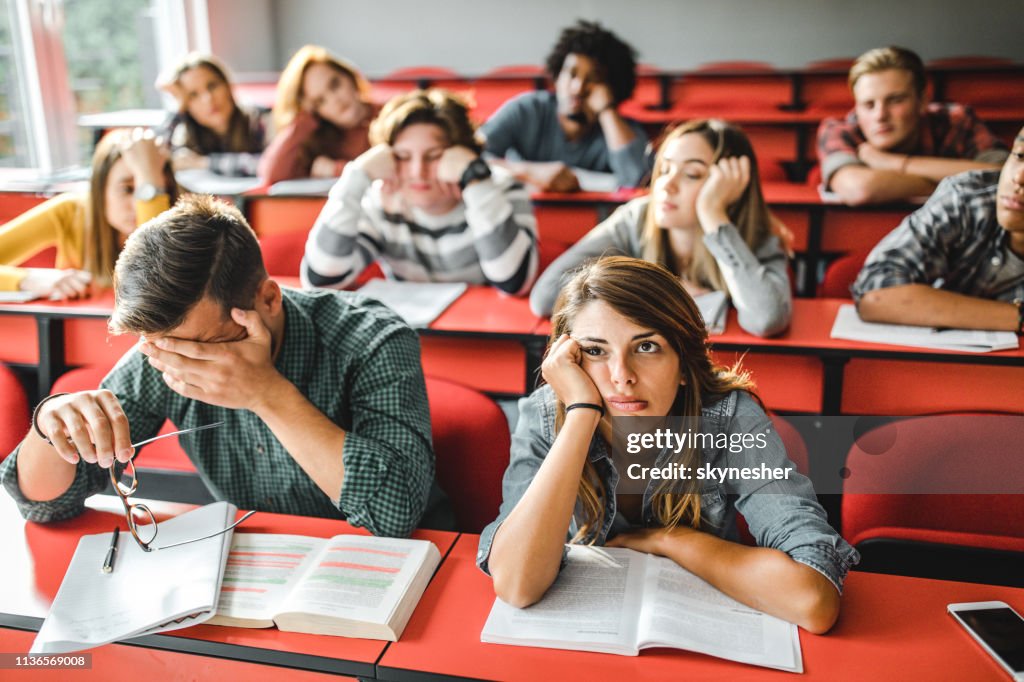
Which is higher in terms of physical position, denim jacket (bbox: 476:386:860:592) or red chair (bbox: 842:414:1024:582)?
denim jacket (bbox: 476:386:860:592)

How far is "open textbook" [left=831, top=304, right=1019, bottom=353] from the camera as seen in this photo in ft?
6.40

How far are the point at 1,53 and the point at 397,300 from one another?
3.70 metres

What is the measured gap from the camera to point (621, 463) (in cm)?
131

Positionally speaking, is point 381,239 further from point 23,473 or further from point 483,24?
point 483,24

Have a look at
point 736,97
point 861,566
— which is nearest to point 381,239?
point 861,566

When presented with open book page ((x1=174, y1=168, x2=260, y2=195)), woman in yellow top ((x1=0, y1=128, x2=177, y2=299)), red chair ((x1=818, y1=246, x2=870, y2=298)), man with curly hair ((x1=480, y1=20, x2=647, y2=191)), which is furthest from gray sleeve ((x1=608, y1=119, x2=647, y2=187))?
woman in yellow top ((x1=0, y1=128, x2=177, y2=299))

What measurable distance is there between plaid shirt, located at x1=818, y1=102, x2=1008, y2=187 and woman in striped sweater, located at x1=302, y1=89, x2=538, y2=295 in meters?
1.45

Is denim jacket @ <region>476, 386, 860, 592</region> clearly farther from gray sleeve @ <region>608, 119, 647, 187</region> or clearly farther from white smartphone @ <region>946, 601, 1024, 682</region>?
gray sleeve @ <region>608, 119, 647, 187</region>

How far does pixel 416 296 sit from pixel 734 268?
872 millimetres

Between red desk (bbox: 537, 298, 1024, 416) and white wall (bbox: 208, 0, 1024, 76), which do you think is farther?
white wall (bbox: 208, 0, 1024, 76)

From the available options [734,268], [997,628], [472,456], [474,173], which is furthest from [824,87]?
[997,628]

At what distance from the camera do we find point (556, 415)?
4.22 ft

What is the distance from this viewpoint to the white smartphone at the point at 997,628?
0.96 meters

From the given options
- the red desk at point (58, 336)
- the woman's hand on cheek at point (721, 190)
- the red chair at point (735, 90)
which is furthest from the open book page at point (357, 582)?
the red chair at point (735, 90)
